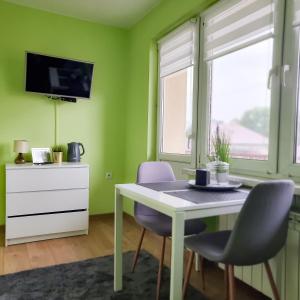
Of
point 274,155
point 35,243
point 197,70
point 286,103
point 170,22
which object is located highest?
point 170,22

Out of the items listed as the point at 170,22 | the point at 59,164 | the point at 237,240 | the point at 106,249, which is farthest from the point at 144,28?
the point at 237,240

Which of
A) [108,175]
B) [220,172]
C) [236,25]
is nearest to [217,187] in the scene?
[220,172]

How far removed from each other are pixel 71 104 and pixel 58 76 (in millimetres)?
397

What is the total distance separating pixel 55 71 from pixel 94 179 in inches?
55.3

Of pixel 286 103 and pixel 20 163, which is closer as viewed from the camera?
pixel 286 103

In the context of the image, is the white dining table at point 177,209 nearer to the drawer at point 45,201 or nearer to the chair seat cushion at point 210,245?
the chair seat cushion at point 210,245

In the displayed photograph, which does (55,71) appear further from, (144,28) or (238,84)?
(238,84)

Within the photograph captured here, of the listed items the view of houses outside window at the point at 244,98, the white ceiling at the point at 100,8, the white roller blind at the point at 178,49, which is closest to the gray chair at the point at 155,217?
the view of houses outside window at the point at 244,98

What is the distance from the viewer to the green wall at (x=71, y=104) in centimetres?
299

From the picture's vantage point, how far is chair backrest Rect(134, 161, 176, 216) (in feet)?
6.78

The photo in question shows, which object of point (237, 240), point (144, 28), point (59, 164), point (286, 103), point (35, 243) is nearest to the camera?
point (237, 240)

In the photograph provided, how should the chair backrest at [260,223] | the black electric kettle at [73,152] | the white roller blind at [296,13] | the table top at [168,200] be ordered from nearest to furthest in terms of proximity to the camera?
the chair backrest at [260,223], the table top at [168,200], the white roller blind at [296,13], the black electric kettle at [73,152]

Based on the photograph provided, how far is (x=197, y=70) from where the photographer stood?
2436 mm

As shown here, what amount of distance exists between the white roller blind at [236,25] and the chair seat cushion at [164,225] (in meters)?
1.35
